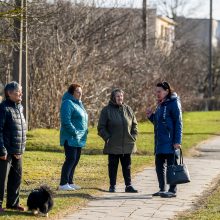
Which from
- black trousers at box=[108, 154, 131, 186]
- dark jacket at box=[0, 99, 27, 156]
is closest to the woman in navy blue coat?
black trousers at box=[108, 154, 131, 186]

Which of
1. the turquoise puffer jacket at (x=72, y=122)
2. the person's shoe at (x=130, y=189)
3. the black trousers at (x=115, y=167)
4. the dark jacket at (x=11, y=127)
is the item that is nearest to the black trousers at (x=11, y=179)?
the dark jacket at (x=11, y=127)

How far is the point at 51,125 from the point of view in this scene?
2878 cm

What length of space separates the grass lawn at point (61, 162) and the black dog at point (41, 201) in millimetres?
118

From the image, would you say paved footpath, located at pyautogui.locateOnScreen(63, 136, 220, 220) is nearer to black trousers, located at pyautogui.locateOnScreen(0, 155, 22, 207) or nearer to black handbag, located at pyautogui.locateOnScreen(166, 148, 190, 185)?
black handbag, located at pyautogui.locateOnScreen(166, 148, 190, 185)

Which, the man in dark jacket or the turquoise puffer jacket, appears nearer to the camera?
the man in dark jacket

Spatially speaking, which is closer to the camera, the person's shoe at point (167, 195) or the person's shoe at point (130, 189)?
the person's shoe at point (167, 195)

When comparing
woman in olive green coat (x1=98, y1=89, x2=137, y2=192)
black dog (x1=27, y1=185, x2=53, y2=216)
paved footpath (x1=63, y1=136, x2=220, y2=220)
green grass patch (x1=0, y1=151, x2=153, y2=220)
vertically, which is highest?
woman in olive green coat (x1=98, y1=89, x2=137, y2=192)

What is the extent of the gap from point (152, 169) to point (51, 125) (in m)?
11.6

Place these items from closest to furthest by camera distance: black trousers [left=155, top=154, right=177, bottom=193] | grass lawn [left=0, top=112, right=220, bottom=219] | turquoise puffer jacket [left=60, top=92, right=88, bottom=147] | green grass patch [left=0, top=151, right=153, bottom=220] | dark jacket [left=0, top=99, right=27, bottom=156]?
1. dark jacket [left=0, top=99, right=27, bottom=156]
2. green grass patch [left=0, top=151, right=153, bottom=220]
3. grass lawn [left=0, top=112, right=220, bottom=219]
4. black trousers [left=155, top=154, right=177, bottom=193]
5. turquoise puffer jacket [left=60, top=92, right=88, bottom=147]

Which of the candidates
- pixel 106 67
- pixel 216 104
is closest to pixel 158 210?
pixel 106 67

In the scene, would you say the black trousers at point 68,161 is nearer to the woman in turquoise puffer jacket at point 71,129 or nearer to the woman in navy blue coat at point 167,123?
the woman in turquoise puffer jacket at point 71,129

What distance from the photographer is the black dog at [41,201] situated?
432 inches

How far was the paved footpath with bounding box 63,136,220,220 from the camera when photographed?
11391 millimetres

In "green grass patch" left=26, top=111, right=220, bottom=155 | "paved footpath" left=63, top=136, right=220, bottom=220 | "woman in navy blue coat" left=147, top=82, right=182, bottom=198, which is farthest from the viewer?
"green grass patch" left=26, top=111, right=220, bottom=155
